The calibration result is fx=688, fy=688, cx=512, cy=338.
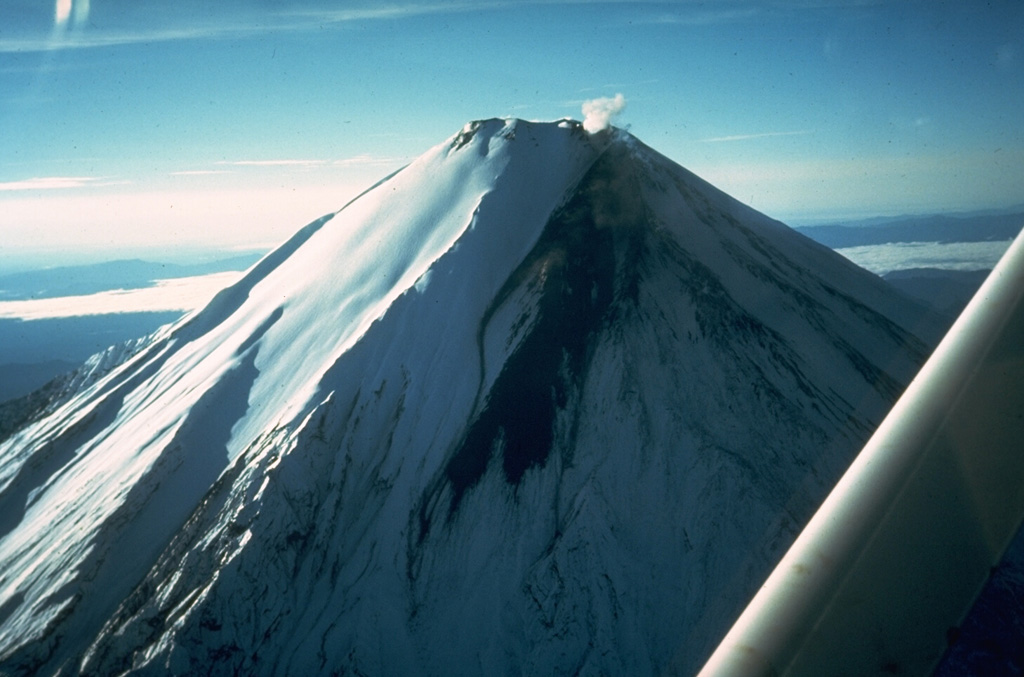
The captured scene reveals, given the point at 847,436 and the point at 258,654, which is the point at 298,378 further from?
the point at 847,436

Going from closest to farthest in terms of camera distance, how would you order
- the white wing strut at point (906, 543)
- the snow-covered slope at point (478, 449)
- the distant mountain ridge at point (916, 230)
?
the white wing strut at point (906, 543)
the snow-covered slope at point (478, 449)
the distant mountain ridge at point (916, 230)

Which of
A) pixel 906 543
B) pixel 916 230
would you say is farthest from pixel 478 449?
pixel 916 230

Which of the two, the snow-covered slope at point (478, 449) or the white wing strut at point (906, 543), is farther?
the snow-covered slope at point (478, 449)

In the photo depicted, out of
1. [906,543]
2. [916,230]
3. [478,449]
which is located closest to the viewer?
[906,543]

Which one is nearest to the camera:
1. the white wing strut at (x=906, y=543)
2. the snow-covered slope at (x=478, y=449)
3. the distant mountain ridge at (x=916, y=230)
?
the white wing strut at (x=906, y=543)

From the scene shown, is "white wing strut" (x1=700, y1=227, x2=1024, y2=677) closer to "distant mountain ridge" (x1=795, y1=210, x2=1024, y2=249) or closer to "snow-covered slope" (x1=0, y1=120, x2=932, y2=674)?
"snow-covered slope" (x1=0, y1=120, x2=932, y2=674)

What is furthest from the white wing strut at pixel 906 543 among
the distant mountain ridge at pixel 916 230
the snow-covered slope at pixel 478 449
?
the distant mountain ridge at pixel 916 230

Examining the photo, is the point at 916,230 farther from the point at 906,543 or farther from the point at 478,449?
the point at 906,543

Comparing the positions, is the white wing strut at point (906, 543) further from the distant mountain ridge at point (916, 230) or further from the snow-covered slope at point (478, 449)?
the distant mountain ridge at point (916, 230)

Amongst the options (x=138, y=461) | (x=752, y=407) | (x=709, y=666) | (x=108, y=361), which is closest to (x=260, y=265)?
(x=108, y=361)
